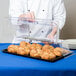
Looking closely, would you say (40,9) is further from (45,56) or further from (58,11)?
(45,56)

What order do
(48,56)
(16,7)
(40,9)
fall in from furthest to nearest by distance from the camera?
1. (40,9)
2. (16,7)
3. (48,56)

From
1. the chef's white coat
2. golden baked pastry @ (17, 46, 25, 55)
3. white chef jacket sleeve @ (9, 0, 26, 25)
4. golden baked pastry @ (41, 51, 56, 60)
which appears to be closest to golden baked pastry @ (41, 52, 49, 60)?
golden baked pastry @ (41, 51, 56, 60)

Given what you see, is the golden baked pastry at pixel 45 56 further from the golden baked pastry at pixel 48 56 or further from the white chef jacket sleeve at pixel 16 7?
the white chef jacket sleeve at pixel 16 7

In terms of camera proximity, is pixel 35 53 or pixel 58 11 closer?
pixel 35 53

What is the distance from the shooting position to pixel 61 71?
32.6 inches

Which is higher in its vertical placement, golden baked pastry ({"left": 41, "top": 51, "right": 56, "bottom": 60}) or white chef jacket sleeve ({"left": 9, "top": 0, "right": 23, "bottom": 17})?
white chef jacket sleeve ({"left": 9, "top": 0, "right": 23, "bottom": 17})

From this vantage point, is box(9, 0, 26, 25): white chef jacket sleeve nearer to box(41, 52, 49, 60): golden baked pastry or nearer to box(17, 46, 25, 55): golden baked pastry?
box(17, 46, 25, 55): golden baked pastry

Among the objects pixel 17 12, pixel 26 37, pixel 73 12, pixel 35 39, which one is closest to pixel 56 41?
pixel 35 39

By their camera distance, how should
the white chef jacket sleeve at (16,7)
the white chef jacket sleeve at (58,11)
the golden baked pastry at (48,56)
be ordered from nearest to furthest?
the golden baked pastry at (48,56)
the white chef jacket sleeve at (16,7)
the white chef jacket sleeve at (58,11)

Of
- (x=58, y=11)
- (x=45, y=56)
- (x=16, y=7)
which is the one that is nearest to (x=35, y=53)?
(x=45, y=56)

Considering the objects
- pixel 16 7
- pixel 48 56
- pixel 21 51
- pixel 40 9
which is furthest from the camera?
pixel 40 9

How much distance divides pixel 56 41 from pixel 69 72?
0.34 m

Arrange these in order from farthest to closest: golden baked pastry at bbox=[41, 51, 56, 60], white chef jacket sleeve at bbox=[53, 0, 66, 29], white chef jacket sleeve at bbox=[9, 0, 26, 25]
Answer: white chef jacket sleeve at bbox=[53, 0, 66, 29] < white chef jacket sleeve at bbox=[9, 0, 26, 25] < golden baked pastry at bbox=[41, 51, 56, 60]

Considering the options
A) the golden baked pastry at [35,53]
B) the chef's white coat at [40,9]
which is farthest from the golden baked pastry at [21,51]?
the chef's white coat at [40,9]
